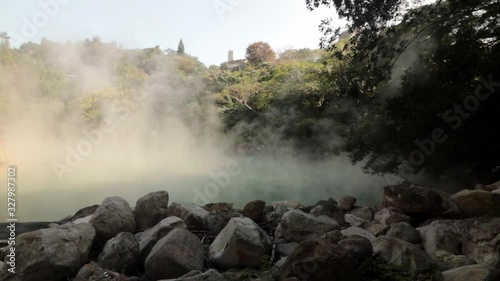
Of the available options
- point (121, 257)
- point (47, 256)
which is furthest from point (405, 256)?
point (47, 256)

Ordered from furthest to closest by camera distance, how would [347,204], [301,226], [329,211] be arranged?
[347,204] → [329,211] → [301,226]

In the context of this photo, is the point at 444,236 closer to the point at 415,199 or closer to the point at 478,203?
Answer: the point at 415,199

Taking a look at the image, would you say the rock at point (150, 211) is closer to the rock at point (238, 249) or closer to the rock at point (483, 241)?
the rock at point (238, 249)

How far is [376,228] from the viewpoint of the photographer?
5062 millimetres

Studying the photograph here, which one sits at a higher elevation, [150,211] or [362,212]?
[150,211]

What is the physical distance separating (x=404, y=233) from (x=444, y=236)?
18.2 inches

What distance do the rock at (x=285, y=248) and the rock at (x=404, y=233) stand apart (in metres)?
1.24

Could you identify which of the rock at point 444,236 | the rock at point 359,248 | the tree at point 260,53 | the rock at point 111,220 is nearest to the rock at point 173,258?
the rock at point 111,220

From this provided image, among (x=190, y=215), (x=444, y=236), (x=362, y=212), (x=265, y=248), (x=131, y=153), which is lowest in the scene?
(x=362, y=212)

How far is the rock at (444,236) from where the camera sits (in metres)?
4.06

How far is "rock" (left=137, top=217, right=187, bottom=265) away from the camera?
416cm

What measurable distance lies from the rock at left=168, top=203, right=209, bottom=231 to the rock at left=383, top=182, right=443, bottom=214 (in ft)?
10.4


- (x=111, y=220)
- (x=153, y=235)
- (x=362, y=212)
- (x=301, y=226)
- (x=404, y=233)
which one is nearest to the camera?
(x=153, y=235)

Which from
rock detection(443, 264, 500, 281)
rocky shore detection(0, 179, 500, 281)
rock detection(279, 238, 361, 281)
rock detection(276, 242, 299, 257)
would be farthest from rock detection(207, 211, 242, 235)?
rock detection(443, 264, 500, 281)
